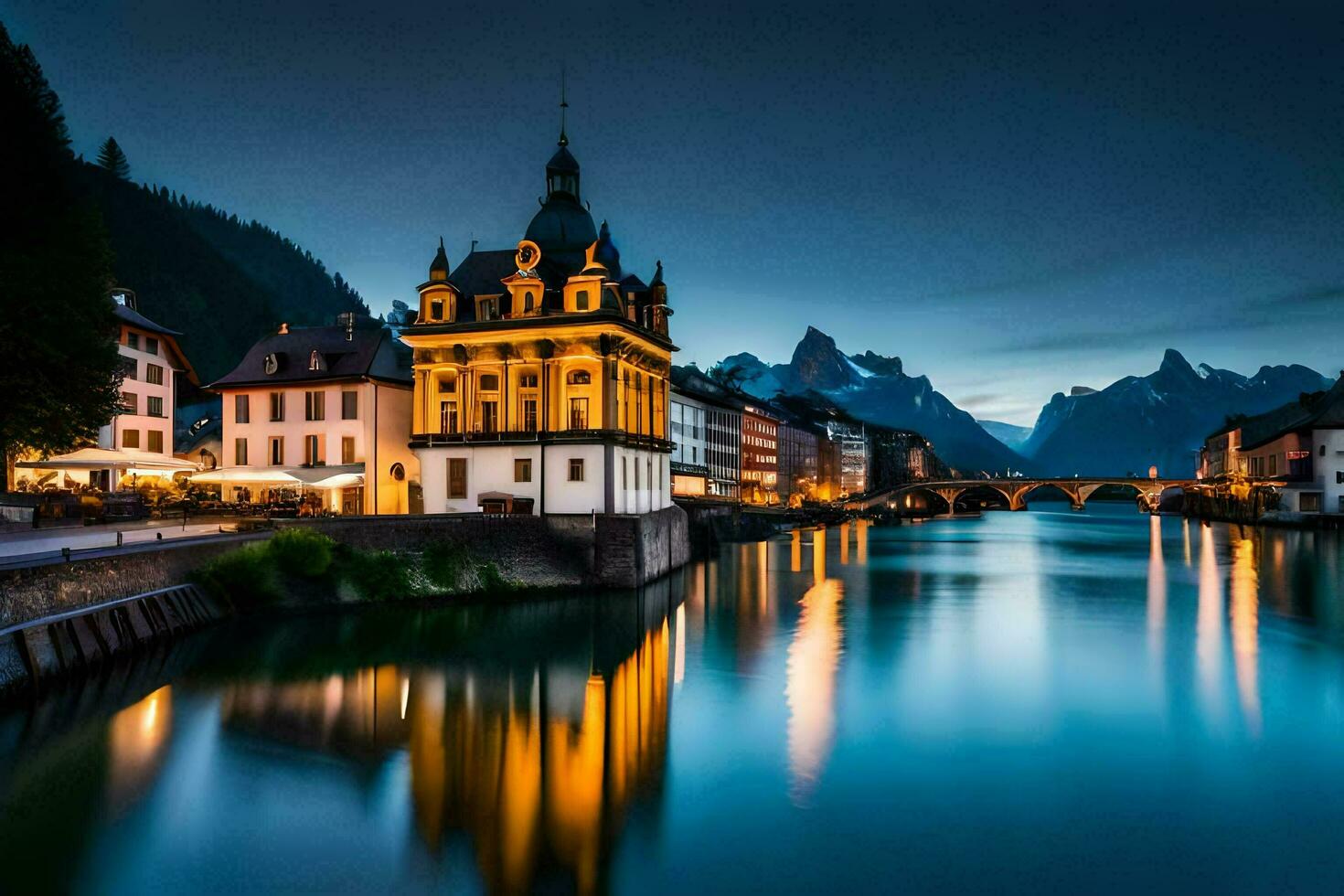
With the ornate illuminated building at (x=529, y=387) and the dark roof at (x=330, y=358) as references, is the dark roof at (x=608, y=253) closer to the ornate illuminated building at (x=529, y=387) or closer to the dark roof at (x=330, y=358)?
the ornate illuminated building at (x=529, y=387)

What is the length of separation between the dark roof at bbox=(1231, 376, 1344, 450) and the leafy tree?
121 meters

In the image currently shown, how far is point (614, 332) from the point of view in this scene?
4391 centimetres

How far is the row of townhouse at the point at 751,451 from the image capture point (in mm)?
100312

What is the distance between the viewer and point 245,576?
33.2 metres

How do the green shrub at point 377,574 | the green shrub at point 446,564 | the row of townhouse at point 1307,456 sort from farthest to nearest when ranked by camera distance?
the row of townhouse at point 1307,456, the green shrub at point 446,564, the green shrub at point 377,574

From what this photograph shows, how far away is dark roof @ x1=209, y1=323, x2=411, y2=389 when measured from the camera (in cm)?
5197

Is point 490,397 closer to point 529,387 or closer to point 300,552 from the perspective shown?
point 529,387

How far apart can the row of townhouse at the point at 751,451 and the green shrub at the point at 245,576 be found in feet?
169

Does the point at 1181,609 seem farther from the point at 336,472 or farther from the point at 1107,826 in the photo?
the point at 336,472

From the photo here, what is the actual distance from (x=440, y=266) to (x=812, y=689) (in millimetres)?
31888

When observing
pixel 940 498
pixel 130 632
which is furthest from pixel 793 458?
pixel 130 632

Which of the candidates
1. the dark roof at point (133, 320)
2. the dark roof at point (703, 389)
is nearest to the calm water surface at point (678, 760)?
the dark roof at point (133, 320)

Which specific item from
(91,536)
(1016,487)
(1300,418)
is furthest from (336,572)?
(1016,487)

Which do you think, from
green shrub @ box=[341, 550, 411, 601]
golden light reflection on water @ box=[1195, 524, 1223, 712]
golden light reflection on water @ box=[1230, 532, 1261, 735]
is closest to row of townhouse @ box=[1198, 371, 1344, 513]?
golden light reflection on water @ box=[1230, 532, 1261, 735]
